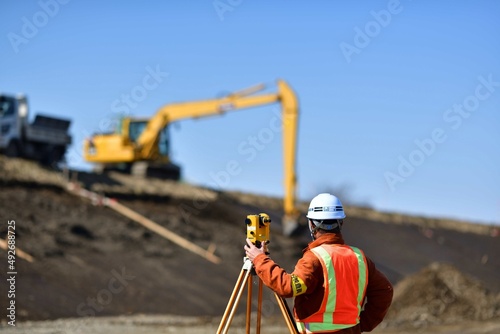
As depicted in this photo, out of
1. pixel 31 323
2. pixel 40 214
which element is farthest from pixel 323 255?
pixel 40 214

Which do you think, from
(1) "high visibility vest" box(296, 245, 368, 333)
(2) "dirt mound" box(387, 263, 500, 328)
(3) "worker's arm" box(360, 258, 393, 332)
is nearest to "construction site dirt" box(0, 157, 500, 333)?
(2) "dirt mound" box(387, 263, 500, 328)

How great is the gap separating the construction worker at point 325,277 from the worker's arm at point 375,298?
0.01 metres

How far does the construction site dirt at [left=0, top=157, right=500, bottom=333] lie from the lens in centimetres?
1310

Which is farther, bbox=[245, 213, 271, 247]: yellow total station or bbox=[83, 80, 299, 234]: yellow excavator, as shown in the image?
bbox=[83, 80, 299, 234]: yellow excavator

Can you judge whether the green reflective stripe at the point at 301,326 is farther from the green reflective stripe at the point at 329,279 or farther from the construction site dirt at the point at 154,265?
the construction site dirt at the point at 154,265

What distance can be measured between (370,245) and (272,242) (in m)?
4.47

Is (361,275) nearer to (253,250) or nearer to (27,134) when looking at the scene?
(253,250)

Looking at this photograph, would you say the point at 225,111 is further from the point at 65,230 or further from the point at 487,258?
the point at 487,258

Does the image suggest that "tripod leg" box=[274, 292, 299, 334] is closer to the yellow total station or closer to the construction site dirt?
the yellow total station

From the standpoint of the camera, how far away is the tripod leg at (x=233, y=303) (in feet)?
15.0

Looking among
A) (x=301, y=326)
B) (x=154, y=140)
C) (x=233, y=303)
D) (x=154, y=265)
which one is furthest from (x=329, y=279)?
(x=154, y=140)

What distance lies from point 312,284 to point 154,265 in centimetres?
1348

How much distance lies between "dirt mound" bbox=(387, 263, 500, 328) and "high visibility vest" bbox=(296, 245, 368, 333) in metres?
10.9

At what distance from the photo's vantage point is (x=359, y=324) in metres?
4.37
